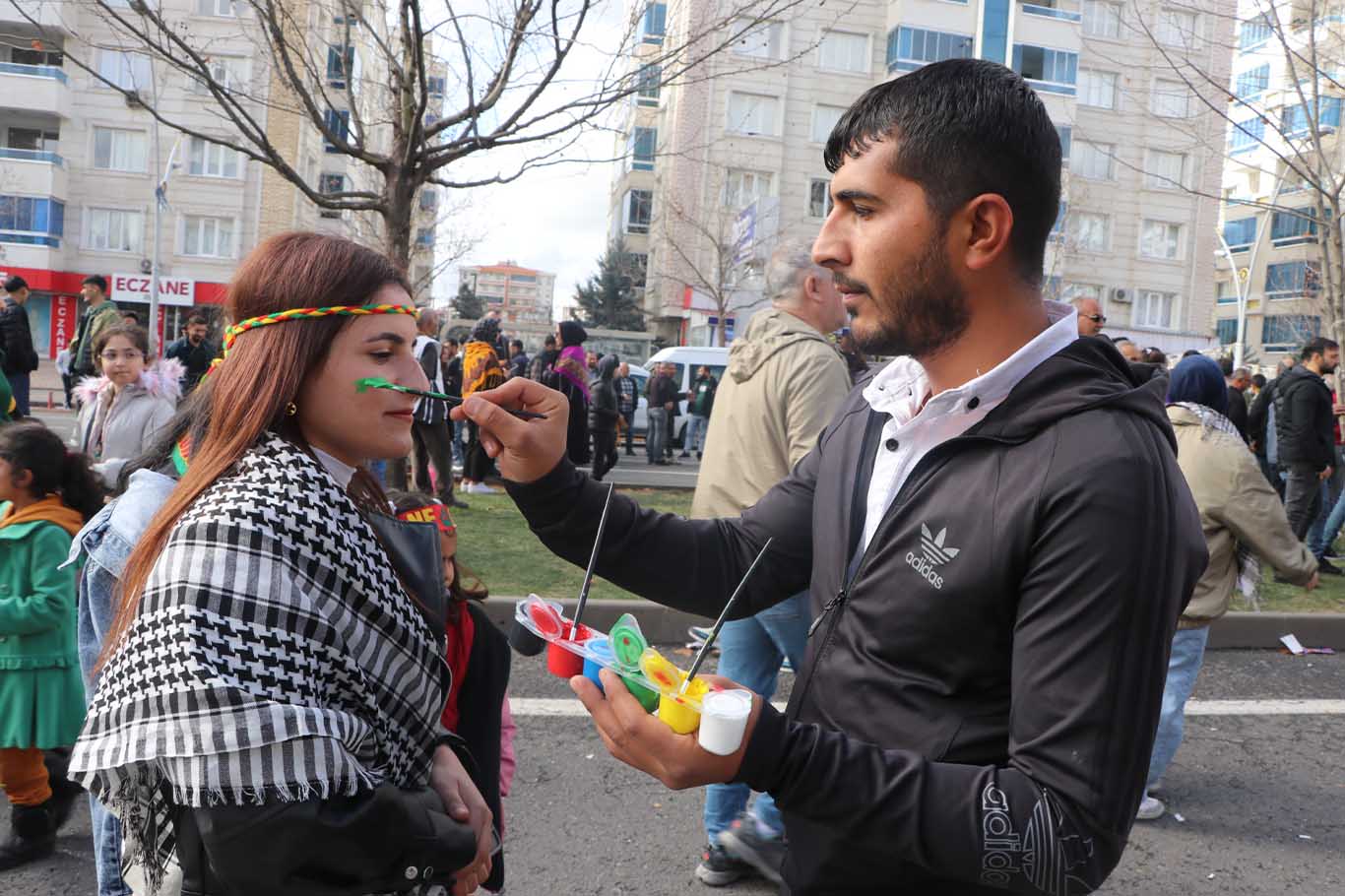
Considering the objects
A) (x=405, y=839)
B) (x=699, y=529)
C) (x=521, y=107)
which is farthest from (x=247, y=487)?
(x=521, y=107)

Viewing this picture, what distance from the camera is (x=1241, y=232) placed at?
58.0 m

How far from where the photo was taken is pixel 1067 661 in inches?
54.6

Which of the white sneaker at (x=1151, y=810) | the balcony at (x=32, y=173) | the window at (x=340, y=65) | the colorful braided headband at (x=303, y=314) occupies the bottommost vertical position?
the white sneaker at (x=1151, y=810)

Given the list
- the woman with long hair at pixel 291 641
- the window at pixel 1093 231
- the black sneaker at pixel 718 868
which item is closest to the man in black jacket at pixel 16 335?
the black sneaker at pixel 718 868

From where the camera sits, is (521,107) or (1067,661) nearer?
(1067,661)

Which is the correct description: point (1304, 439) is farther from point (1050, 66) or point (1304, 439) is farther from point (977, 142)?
point (1050, 66)

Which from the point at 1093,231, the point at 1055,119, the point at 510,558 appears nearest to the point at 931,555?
the point at 510,558

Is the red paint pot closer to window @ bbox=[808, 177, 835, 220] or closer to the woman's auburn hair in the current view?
the woman's auburn hair

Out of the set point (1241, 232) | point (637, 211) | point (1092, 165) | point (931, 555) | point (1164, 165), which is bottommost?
point (931, 555)

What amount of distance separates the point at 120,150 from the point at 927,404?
41370 millimetres

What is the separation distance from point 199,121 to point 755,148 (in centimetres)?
1845

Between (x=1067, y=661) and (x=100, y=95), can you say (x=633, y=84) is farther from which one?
(x=100, y=95)

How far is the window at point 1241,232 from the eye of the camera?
56.5 metres

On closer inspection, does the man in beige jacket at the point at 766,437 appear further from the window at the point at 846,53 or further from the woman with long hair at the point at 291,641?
the window at the point at 846,53
